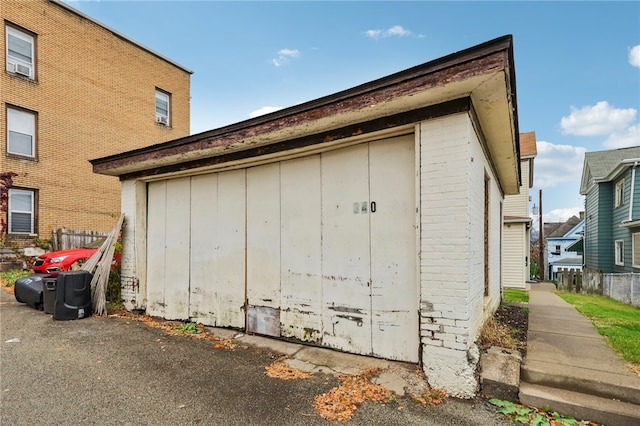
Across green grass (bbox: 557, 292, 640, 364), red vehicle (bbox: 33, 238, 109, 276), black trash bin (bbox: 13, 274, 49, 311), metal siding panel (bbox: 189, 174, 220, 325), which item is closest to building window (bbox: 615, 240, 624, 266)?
green grass (bbox: 557, 292, 640, 364)

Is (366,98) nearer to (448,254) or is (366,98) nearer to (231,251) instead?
(448,254)

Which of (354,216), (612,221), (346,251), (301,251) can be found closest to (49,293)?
Result: (301,251)

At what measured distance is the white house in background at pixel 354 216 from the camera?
314cm

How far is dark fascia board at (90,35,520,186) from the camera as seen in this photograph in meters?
2.71

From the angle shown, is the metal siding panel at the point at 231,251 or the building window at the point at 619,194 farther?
the building window at the point at 619,194

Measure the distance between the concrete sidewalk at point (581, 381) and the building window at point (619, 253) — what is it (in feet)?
42.6

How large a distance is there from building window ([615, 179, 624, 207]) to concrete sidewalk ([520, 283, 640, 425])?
13443 millimetres

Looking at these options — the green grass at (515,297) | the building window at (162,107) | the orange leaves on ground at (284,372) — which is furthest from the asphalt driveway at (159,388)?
the building window at (162,107)

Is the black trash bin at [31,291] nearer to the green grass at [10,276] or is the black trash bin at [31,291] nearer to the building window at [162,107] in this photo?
the green grass at [10,276]

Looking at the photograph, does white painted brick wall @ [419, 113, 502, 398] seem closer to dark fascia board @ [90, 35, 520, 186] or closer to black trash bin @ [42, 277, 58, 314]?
dark fascia board @ [90, 35, 520, 186]

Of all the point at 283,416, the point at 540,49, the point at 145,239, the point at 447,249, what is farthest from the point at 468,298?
the point at 540,49

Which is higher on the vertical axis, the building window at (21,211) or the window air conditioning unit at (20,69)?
the window air conditioning unit at (20,69)

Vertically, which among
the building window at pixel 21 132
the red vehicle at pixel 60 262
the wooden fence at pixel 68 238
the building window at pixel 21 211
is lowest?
the red vehicle at pixel 60 262

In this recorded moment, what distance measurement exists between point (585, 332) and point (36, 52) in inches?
694
